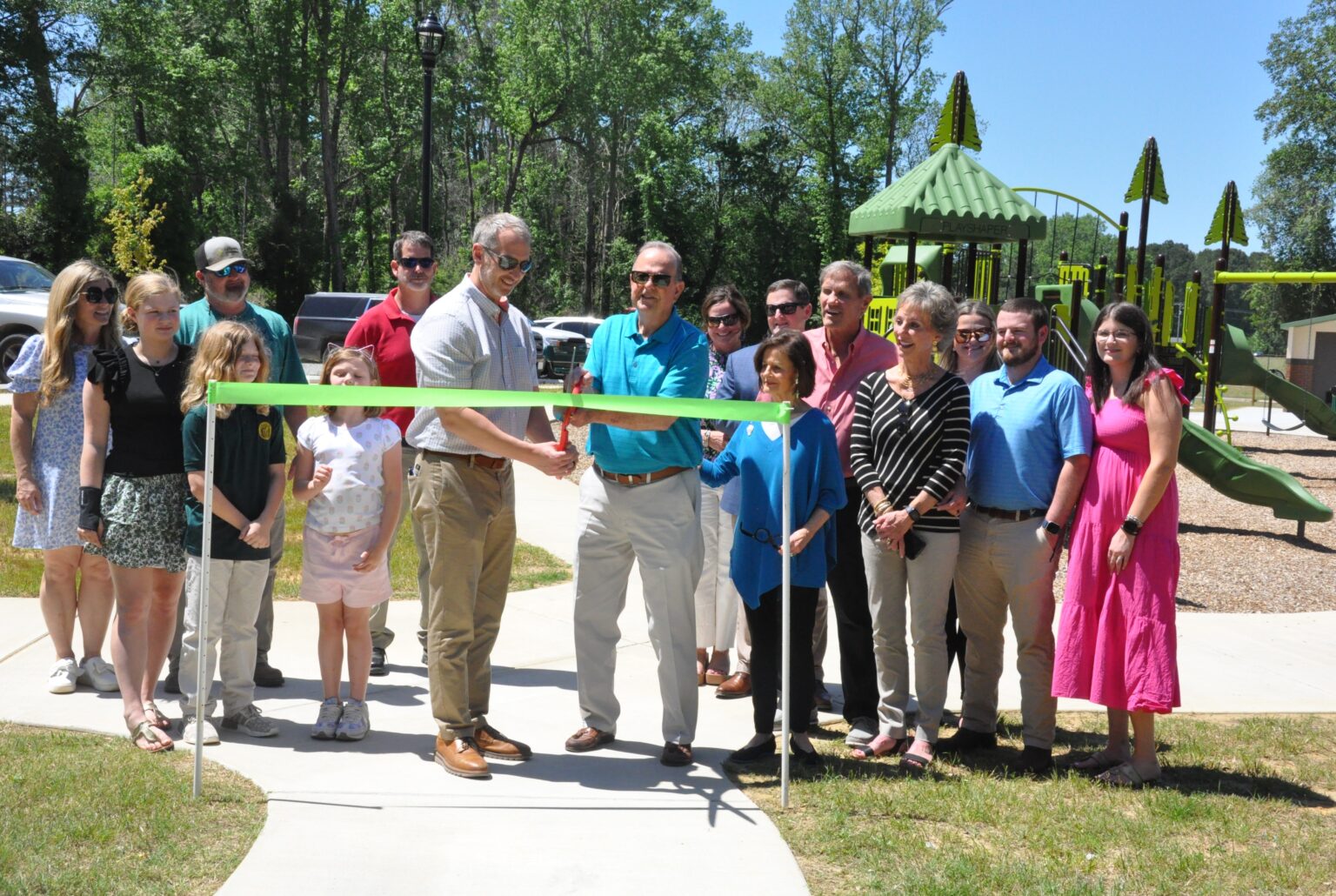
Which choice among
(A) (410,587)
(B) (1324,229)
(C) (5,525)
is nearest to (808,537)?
(A) (410,587)

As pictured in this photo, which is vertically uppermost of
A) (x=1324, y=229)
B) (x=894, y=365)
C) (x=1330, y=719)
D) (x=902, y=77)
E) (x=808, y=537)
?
(x=902, y=77)

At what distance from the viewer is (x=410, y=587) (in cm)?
789

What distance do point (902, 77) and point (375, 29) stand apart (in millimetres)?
23154

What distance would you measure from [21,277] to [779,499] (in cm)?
2017

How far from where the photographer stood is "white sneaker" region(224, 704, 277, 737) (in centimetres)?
496

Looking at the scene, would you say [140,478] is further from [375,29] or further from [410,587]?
[375,29]

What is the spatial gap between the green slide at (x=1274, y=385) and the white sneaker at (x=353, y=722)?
22.3 meters

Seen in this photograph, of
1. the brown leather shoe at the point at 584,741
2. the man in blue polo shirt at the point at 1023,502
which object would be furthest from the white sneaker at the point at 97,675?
the man in blue polo shirt at the point at 1023,502

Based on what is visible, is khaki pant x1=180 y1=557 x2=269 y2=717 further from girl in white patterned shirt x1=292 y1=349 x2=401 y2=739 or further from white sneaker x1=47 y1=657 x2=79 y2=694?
white sneaker x1=47 y1=657 x2=79 y2=694

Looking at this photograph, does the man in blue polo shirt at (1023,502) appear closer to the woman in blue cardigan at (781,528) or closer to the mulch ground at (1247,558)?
the woman in blue cardigan at (781,528)

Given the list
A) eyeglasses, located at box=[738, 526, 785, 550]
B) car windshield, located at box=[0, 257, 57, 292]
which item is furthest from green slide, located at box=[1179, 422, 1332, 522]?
car windshield, located at box=[0, 257, 57, 292]

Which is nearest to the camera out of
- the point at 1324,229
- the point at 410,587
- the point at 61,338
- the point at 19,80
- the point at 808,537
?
the point at 808,537

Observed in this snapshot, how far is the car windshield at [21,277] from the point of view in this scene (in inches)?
807

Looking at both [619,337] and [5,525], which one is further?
[5,525]
